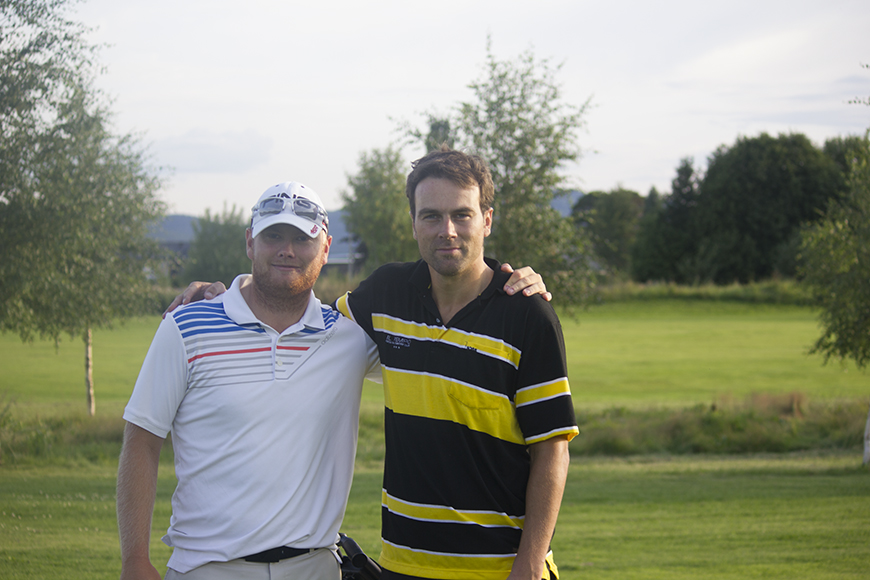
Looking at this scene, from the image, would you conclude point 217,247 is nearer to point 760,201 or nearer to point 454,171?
point 760,201

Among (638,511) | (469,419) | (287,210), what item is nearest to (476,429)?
(469,419)

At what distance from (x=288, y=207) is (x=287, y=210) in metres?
0.02

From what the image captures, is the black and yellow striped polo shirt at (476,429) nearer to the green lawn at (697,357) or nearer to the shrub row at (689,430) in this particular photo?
the shrub row at (689,430)

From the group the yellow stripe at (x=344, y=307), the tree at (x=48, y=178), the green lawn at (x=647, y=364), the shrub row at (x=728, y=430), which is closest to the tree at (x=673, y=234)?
the green lawn at (x=647, y=364)

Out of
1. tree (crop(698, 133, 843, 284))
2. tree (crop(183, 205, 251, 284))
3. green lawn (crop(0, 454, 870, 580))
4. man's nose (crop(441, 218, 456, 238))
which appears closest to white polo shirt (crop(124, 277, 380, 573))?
man's nose (crop(441, 218, 456, 238))

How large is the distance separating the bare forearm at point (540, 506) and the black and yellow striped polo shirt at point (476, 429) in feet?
0.29

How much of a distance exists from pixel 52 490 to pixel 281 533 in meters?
9.15

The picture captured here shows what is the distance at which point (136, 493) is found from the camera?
3012mm

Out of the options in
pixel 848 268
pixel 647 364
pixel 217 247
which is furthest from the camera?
pixel 217 247

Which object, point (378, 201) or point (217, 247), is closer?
point (378, 201)

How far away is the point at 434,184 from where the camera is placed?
3.35 metres

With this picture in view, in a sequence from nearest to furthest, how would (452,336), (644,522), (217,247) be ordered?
(452,336) → (644,522) → (217,247)

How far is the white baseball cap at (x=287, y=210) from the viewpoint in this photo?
11.1ft

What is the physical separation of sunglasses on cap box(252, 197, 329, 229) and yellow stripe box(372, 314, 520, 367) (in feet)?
1.99
